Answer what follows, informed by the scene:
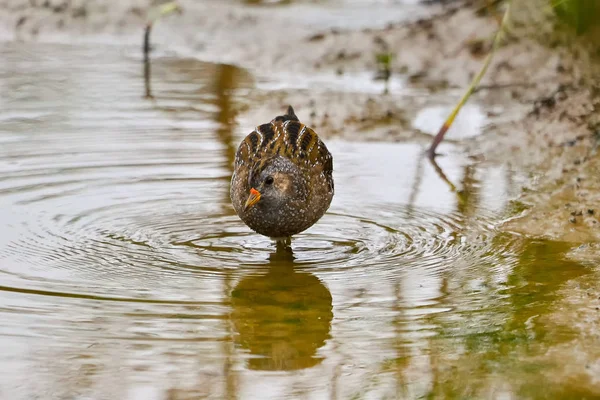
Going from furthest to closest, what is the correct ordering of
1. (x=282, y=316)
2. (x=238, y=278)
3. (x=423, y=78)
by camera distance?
(x=423, y=78) → (x=238, y=278) → (x=282, y=316)

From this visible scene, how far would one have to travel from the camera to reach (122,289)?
18.6 feet

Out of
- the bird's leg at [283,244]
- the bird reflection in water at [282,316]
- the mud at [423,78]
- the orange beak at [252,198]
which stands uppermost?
the mud at [423,78]

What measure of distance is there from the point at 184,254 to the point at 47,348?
1735 millimetres

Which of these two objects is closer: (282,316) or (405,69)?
(282,316)

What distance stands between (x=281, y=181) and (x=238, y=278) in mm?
855

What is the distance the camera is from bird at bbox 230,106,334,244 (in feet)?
21.4

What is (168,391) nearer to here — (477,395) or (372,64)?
(477,395)

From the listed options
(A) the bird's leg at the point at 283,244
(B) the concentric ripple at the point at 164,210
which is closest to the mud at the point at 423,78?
(B) the concentric ripple at the point at 164,210

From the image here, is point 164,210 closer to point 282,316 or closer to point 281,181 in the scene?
point 281,181

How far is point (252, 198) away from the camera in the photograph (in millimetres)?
6379

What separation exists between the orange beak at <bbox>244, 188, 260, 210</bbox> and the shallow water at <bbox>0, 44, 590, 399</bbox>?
0.33m

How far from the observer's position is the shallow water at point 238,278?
178 inches

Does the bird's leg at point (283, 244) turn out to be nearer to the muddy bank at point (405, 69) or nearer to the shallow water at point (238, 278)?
the shallow water at point (238, 278)

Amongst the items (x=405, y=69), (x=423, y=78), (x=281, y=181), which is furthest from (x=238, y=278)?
(x=405, y=69)
